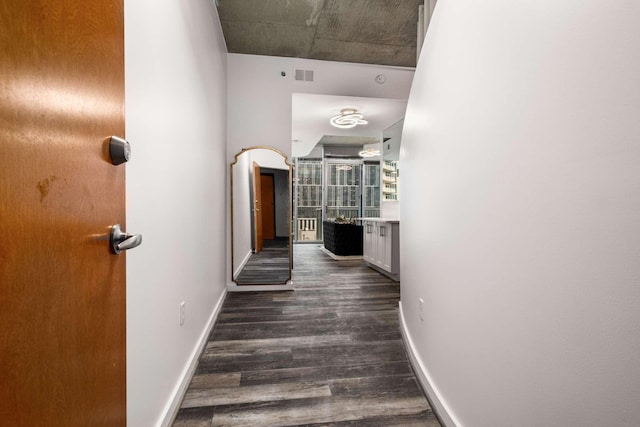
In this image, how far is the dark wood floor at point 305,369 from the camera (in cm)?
153

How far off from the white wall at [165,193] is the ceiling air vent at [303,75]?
1363 mm

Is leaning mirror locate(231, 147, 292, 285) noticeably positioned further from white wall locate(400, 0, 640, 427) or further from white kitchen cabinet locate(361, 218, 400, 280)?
white wall locate(400, 0, 640, 427)

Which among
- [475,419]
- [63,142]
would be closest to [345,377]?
[475,419]

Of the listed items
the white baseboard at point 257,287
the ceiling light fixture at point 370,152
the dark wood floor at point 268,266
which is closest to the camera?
the white baseboard at point 257,287

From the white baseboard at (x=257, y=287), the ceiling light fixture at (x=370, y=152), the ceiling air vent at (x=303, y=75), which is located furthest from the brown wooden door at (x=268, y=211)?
the ceiling light fixture at (x=370, y=152)

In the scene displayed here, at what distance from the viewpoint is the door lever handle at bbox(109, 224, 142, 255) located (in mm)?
789

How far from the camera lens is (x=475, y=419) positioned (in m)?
1.16

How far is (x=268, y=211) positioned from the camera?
4.11 metres

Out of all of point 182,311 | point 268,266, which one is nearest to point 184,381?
point 182,311

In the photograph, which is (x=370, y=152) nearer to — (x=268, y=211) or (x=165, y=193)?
(x=268, y=211)

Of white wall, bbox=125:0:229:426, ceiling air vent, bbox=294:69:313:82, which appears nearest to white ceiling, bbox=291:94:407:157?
ceiling air vent, bbox=294:69:313:82

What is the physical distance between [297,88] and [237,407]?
335cm

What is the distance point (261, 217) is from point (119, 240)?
3.33 meters

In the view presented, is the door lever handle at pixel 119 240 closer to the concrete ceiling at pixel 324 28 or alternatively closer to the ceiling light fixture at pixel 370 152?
the concrete ceiling at pixel 324 28
